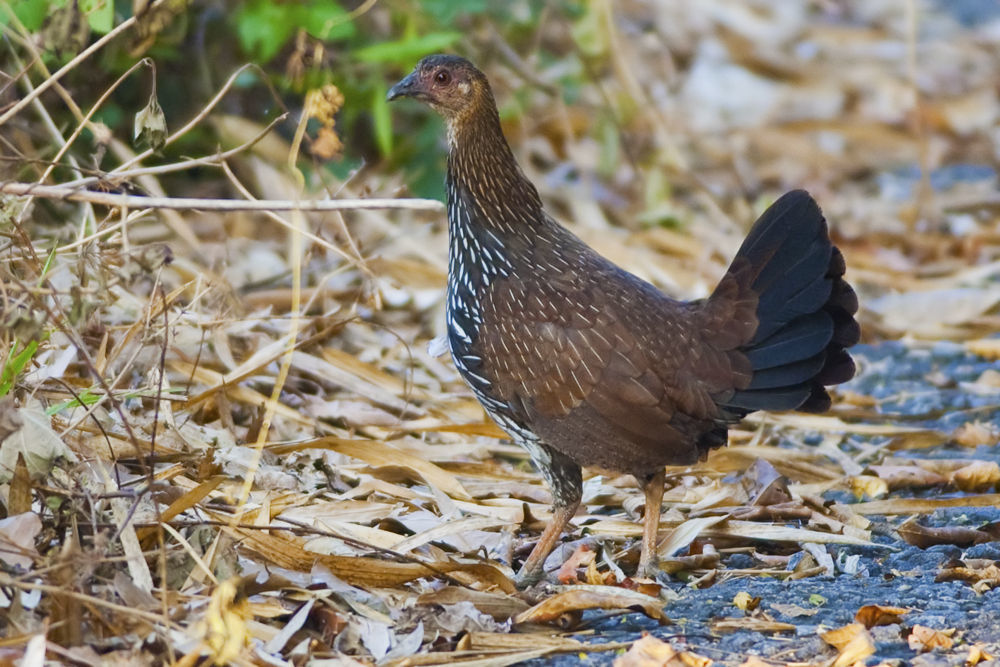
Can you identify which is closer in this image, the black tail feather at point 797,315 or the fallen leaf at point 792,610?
the fallen leaf at point 792,610

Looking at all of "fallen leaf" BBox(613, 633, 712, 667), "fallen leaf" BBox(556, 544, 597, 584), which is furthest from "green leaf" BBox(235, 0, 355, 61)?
"fallen leaf" BBox(613, 633, 712, 667)

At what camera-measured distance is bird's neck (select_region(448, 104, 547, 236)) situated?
4152 mm

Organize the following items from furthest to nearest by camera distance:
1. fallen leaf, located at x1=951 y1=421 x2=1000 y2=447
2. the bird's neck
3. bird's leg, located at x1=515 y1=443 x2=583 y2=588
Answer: fallen leaf, located at x1=951 y1=421 x2=1000 y2=447 → the bird's neck → bird's leg, located at x1=515 y1=443 x2=583 y2=588

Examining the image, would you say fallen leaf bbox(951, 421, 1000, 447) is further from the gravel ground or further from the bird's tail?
the bird's tail

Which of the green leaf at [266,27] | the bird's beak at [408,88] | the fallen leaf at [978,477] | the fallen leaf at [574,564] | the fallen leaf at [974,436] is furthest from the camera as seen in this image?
the green leaf at [266,27]

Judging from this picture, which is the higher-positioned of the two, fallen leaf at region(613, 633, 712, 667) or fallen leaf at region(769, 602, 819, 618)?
fallen leaf at region(769, 602, 819, 618)

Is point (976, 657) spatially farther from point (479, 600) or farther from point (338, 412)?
point (338, 412)

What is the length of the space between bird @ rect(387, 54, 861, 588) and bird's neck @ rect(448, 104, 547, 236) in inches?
5.5

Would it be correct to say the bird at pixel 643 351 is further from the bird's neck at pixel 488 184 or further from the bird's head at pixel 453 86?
the bird's head at pixel 453 86

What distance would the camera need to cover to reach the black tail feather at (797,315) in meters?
3.68

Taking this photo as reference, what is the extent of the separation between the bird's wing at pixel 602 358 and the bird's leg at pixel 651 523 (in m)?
0.24

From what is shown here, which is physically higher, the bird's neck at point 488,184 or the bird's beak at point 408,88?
the bird's beak at point 408,88

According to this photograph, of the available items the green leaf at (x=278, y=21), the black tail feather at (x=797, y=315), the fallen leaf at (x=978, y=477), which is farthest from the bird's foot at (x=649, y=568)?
the green leaf at (x=278, y=21)

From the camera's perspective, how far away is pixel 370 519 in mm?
3898
